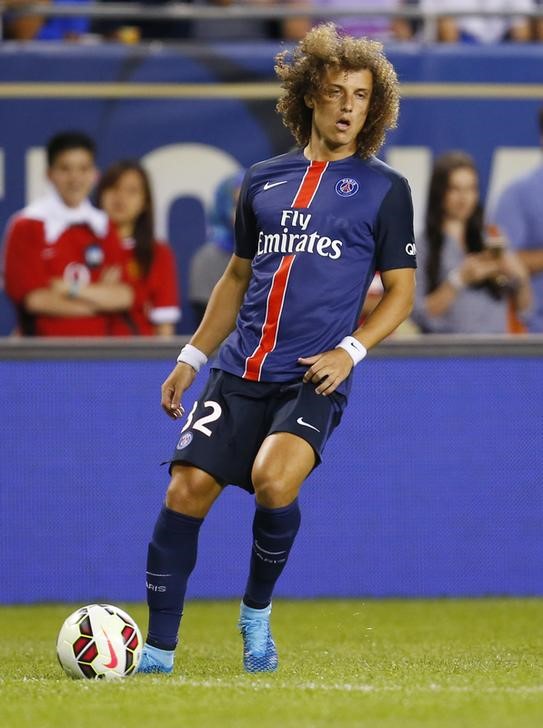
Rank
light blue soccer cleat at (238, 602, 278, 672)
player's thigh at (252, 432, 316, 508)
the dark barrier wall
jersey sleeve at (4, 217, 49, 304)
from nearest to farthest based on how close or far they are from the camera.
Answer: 1. player's thigh at (252, 432, 316, 508)
2. light blue soccer cleat at (238, 602, 278, 672)
3. the dark barrier wall
4. jersey sleeve at (4, 217, 49, 304)

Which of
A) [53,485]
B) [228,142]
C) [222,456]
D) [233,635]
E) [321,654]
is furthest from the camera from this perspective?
[228,142]

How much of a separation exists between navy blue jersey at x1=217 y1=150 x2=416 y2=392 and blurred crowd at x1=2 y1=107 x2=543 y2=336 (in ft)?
10.6

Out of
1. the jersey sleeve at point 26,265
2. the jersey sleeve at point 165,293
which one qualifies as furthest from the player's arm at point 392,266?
the jersey sleeve at point 26,265

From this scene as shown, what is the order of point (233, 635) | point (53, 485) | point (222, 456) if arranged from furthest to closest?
point (53, 485)
point (233, 635)
point (222, 456)

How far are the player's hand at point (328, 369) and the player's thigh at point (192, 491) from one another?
50cm

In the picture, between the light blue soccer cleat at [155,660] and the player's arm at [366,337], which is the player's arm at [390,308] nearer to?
the player's arm at [366,337]

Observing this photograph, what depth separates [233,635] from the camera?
7.28m

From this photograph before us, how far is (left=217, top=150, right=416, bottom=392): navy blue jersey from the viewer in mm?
5516

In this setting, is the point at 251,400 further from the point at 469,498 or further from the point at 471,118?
the point at 471,118

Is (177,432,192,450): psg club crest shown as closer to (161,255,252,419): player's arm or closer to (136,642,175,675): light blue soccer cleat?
(161,255,252,419): player's arm

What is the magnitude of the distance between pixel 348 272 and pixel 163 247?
353 cm

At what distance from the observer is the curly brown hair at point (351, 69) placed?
18.5 feet

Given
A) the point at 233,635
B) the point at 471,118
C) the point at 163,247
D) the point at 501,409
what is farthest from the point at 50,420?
the point at 471,118

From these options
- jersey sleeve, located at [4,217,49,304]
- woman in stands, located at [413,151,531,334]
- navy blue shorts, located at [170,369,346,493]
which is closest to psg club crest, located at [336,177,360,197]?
navy blue shorts, located at [170,369,346,493]
